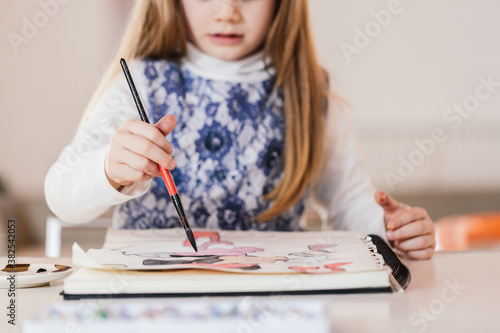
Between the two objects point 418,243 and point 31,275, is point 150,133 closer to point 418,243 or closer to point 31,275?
point 31,275

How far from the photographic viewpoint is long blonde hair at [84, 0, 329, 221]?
3.28ft

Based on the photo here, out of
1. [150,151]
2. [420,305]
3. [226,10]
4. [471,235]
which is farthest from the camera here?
[471,235]

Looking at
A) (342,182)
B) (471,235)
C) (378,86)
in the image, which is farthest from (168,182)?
(378,86)

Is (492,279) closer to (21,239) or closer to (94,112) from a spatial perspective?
(94,112)

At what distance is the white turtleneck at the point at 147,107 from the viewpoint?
81cm

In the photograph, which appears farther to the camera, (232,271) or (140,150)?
(140,150)

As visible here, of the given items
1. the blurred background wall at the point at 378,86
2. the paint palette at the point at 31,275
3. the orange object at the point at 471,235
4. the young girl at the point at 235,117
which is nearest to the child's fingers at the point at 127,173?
the paint palette at the point at 31,275

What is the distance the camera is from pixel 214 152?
1.00 m

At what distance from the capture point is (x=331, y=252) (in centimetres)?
61

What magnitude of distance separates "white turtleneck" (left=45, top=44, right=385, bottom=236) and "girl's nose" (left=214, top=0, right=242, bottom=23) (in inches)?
4.1

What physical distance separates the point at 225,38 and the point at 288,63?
0.13 metres

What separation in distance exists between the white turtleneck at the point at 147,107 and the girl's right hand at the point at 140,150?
12cm

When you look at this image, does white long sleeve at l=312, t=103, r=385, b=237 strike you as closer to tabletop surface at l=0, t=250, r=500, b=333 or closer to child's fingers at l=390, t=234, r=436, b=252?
child's fingers at l=390, t=234, r=436, b=252

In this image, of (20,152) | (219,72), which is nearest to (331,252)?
(219,72)
